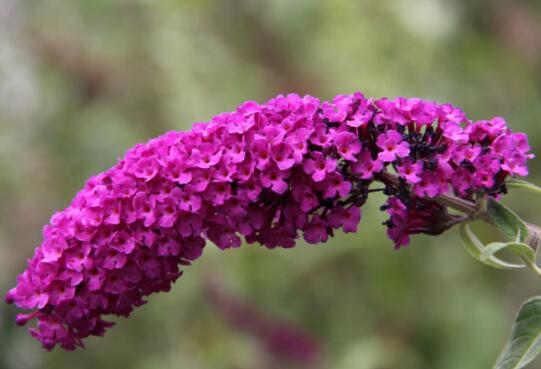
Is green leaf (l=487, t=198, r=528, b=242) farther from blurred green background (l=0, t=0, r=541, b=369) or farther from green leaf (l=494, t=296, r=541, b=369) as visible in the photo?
blurred green background (l=0, t=0, r=541, b=369)

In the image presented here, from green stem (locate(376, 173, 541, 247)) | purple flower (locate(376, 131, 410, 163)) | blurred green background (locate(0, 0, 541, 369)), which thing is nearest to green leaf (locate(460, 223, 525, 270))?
green stem (locate(376, 173, 541, 247))

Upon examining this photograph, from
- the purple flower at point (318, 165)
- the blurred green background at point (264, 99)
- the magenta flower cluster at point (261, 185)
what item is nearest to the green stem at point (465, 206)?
the magenta flower cluster at point (261, 185)

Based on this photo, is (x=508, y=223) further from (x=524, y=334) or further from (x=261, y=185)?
(x=261, y=185)

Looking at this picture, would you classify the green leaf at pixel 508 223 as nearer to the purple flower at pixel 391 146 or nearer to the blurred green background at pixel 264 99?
the purple flower at pixel 391 146

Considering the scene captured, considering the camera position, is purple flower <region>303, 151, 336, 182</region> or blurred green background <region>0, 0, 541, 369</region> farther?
blurred green background <region>0, 0, 541, 369</region>

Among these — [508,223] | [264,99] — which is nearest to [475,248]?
[508,223]

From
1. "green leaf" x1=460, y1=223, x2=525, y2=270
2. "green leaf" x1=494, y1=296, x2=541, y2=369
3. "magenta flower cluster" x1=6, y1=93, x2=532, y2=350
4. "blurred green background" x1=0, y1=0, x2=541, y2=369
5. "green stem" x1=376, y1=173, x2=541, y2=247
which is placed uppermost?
"blurred green background" x1=0, y1=0, x2=541, y2=369
